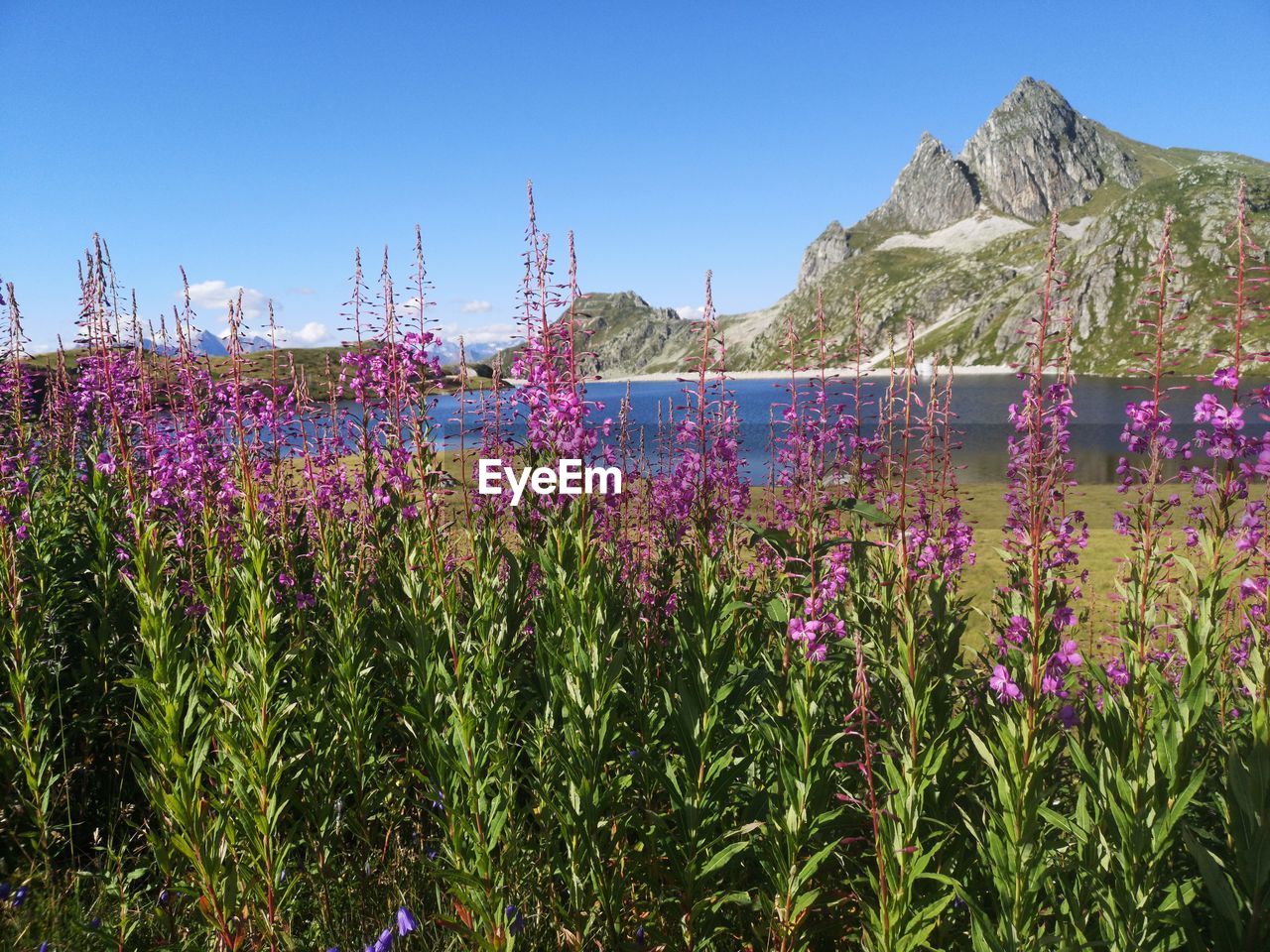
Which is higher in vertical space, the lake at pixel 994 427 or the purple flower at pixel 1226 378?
the purple flower at pixel 1226 378

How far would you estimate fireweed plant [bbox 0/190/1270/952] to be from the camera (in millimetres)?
2742

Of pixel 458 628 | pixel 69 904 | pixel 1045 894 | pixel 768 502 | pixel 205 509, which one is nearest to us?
pixel 1045 894

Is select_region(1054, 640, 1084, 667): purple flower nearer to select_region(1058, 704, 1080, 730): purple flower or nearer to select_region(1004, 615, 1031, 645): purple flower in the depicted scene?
select_region(1004, 615, 1031, 645): purple flower

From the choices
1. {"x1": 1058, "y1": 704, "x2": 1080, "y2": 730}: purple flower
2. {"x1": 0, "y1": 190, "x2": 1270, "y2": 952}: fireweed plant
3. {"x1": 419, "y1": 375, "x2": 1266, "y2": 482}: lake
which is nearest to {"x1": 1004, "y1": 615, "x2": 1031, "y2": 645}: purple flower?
{"x1": 0, "y1": 190, "x2": 1270, "y2": 952}: fireweed plant

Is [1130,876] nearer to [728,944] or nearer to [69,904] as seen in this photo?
[728,944]

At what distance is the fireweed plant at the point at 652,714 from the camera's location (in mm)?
2742

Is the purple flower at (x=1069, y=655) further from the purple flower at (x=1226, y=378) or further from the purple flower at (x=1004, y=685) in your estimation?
the purple flower at (x=1226, y=378)

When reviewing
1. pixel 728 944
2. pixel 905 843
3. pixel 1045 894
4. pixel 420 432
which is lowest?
pixel 728 944

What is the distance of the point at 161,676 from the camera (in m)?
3.83

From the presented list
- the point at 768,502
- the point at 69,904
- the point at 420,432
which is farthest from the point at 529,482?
the point at 768,502

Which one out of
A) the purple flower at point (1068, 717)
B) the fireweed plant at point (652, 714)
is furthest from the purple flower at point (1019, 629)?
the purple flower at point (1068, 717)

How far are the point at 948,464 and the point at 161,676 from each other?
18.9ft

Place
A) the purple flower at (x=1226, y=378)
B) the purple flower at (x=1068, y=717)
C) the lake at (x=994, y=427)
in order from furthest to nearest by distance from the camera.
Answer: the lake at (x=994, y=427), the purple flower at (x=1226, y=378), the purple flower at (x=1068, y=717)

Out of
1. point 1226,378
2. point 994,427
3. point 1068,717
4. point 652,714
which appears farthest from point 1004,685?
point 994,427
